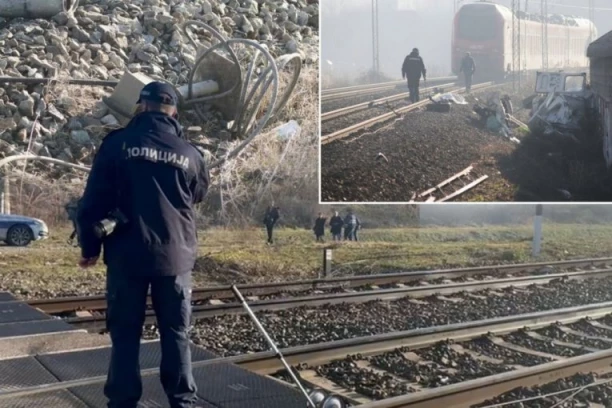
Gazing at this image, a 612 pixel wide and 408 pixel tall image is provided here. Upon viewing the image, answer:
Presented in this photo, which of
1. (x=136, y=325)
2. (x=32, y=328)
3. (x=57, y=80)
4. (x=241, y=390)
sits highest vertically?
(x=57, y=80)

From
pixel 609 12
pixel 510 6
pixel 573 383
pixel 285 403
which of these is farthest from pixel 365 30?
pixel 285 403

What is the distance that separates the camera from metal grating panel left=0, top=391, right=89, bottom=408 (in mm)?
4668

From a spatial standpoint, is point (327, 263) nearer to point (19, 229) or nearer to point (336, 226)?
point (336, 226)

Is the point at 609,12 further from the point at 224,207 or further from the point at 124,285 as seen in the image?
the point at 124,285

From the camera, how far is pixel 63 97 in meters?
14.9

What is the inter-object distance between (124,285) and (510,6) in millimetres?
9960

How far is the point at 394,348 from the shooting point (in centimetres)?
727

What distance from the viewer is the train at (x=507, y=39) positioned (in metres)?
12.2

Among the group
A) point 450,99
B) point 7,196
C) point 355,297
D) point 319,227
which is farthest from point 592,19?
point 7,196

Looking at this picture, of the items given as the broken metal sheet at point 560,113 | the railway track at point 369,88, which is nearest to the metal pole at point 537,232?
the broken metal sheet at point 560,113

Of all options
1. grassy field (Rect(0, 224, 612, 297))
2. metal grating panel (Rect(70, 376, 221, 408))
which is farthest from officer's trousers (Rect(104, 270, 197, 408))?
grassy field (Rect(0, 224, 612, 297))

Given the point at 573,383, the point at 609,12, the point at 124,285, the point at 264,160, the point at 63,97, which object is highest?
the point at 609,12

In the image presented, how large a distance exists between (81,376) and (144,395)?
61cm

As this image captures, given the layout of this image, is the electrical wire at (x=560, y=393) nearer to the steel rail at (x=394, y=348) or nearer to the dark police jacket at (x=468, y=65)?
the steel rail at (x=394, y=348)
